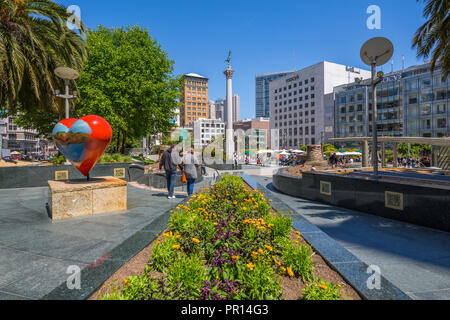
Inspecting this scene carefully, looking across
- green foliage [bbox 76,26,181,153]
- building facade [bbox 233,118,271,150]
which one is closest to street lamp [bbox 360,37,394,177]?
green foliage [bbox 76,26,181,153]

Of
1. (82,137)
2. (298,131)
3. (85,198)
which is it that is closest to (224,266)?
(85,198)

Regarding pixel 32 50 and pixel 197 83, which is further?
pixel 197 83

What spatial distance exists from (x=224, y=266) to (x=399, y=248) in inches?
163

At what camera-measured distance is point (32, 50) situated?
40.9 ft

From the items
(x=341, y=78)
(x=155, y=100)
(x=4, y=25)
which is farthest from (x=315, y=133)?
(x=4, y=25)

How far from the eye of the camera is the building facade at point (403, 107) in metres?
51.4

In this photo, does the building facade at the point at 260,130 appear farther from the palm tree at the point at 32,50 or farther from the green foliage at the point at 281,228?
the green foliage at the point at 281,228

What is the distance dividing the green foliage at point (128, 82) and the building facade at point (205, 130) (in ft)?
379

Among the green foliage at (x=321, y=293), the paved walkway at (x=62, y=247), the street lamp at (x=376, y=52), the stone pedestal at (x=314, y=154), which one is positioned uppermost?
the street lamp at (x=376, y=52)

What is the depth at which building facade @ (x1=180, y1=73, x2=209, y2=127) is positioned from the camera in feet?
529

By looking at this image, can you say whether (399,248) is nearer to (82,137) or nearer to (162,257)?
(162,257)

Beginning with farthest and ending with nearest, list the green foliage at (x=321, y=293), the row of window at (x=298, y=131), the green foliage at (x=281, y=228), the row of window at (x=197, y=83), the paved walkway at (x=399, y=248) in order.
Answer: the row of window at (x=197, y=83)
the row of window at (x=298, y=131)
the green foliage at (x=281, y=228)
the paved walkway at (x=399, y=248)
the green foliage at (x=321, y=293)

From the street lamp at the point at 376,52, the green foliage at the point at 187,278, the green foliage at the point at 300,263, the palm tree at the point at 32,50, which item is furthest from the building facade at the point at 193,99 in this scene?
the green foliage at the point at 187,278
